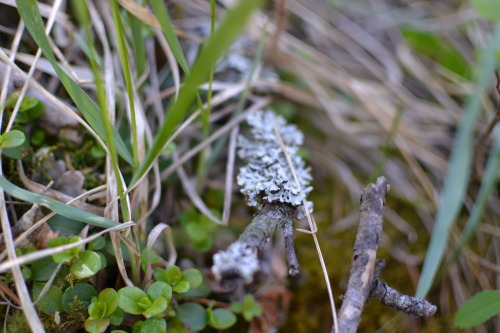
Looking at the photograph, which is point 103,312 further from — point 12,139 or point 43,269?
point 12,139

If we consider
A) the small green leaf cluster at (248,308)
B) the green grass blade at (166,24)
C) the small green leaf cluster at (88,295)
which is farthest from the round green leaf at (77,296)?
the green grass blade at (166,24)

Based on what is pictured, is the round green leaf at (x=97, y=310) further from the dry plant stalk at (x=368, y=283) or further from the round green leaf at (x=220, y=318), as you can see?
the dry plant stalk at (x=368, y=283)

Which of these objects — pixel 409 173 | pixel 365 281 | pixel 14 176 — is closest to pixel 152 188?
pixel 14 176

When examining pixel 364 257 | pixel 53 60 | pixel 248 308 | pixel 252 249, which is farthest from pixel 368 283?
pixel 53 60

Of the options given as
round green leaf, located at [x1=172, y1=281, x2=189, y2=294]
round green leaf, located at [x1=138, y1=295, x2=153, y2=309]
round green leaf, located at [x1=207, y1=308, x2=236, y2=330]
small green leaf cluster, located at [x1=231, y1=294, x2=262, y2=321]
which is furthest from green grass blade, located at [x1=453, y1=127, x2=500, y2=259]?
round green leaf, located at [x1=138, y1=295, x2=153, y2=309]

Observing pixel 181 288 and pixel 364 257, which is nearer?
pixel 364 257

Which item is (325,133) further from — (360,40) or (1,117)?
(1,117)

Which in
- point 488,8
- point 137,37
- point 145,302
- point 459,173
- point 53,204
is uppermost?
point 488,8
